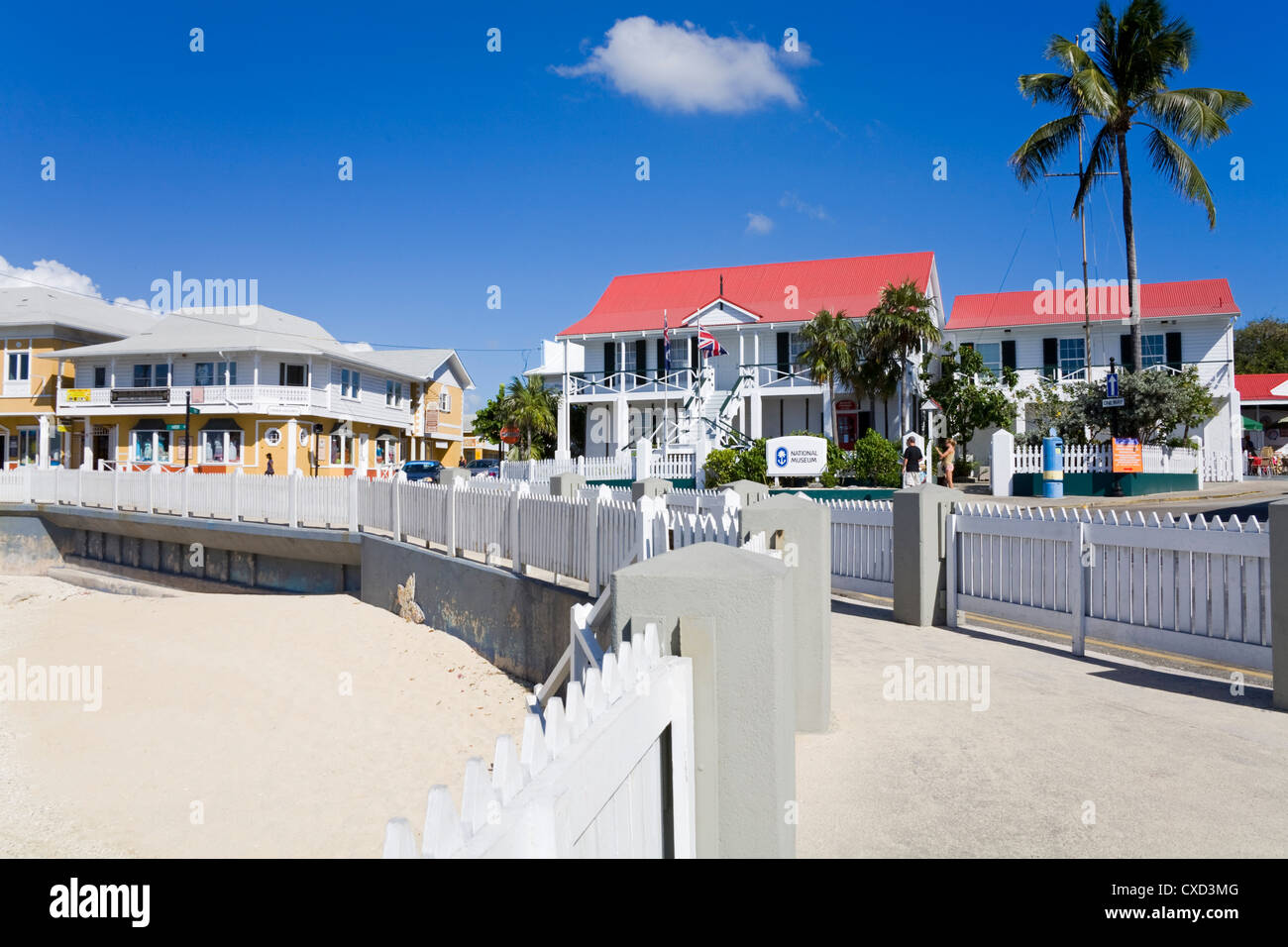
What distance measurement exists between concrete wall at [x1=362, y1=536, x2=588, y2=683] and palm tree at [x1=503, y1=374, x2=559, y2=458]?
31178 mm

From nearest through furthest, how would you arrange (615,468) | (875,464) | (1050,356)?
(875,464) < (615,468) < (1050,356)

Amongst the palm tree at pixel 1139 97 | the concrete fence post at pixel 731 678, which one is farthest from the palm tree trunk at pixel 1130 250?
the concrete fence post at pixel 731 678

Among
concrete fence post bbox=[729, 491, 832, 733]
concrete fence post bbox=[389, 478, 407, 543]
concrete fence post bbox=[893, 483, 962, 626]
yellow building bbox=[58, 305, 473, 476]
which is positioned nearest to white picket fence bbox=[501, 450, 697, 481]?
yellow building bbox=[58, 305, 473, 476]

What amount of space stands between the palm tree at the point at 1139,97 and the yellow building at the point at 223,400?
2923 centimetres

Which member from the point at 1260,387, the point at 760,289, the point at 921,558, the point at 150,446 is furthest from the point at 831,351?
the point at 1260,387

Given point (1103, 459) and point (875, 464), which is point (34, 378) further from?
point (1103, 459)

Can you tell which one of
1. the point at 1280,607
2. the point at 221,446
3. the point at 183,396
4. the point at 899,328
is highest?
the point at 899,328

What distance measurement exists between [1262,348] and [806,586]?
7757 centimetres

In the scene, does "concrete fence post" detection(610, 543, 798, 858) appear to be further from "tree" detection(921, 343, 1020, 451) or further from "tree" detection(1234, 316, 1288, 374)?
"tree" detection(1234, 316, 1288, 374)

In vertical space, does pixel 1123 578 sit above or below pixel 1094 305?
below

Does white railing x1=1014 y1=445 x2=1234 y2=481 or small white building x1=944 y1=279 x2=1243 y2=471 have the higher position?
small white building x1=944 y1=279 x2=1243 y2=471

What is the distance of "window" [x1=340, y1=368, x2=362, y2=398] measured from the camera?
41844 mm

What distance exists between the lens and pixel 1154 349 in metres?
36.1
